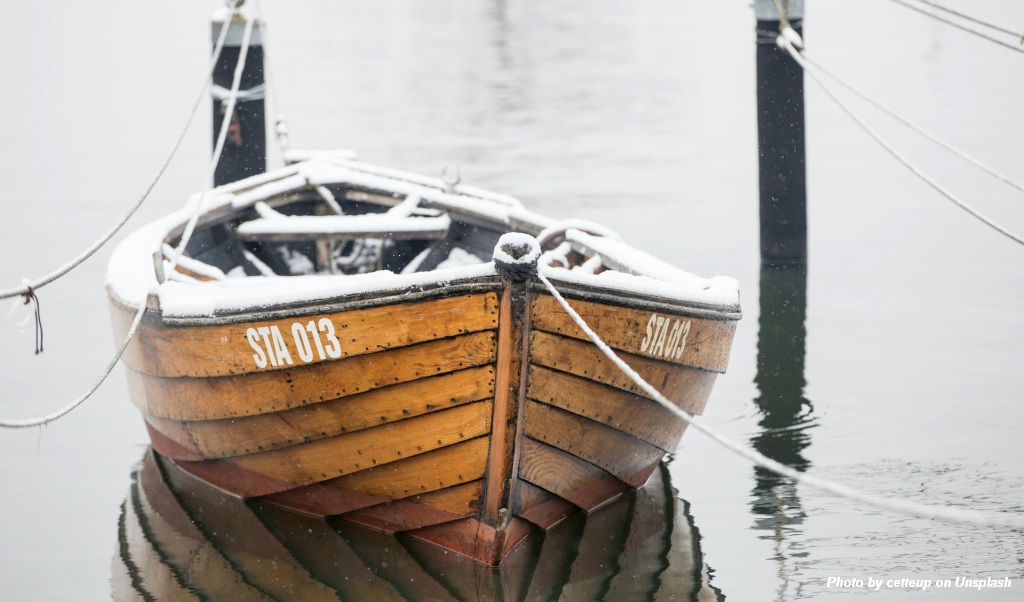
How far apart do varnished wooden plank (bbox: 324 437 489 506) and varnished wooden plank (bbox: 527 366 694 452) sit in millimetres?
344

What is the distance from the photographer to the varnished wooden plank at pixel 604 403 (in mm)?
5539

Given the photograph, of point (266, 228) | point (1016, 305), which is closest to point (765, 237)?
point (1016, 305)

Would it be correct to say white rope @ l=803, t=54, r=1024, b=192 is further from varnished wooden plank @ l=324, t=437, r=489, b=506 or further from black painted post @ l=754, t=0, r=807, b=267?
varnished wooden plank @ l=324, t=437, r=489, b=506

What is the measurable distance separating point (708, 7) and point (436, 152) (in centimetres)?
2389

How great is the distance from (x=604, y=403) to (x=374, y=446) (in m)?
1.01

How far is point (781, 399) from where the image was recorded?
8.22 meters

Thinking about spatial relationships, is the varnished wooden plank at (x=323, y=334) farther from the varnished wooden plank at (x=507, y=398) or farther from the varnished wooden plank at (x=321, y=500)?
the varnished wooden plank at (x=321, y=500)

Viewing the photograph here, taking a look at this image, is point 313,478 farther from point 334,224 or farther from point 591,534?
point 334,224

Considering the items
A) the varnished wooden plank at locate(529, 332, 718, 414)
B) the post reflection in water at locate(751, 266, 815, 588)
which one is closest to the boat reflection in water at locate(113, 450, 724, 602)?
the post reflection in water at locate(751, 266, 815, 588)

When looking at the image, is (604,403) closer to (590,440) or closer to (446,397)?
(590,440)

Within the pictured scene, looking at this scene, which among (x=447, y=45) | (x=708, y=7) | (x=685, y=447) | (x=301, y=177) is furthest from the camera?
(x=708, y=7)

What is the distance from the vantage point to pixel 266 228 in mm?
8523

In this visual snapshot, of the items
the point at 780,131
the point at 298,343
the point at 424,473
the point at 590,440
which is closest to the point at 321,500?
the point at 424,473

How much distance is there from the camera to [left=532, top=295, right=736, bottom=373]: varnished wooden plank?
541 centimetres
